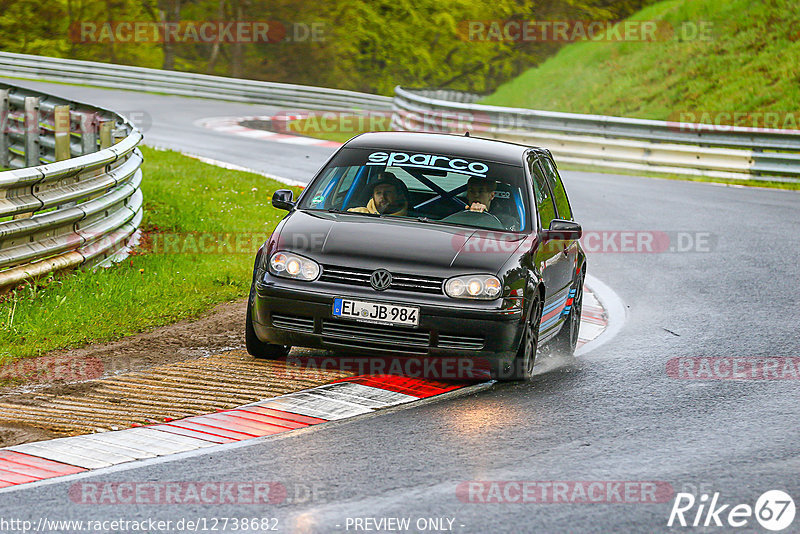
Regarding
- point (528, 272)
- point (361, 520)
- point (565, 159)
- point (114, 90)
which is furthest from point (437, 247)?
point (114, 90)

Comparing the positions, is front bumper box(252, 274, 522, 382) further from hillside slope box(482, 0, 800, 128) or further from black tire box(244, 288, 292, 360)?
hillside slope box(482, 0, 800, 128)

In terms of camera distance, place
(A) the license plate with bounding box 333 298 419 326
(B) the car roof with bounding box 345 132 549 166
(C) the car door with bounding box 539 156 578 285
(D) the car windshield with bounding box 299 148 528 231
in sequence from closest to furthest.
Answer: (A) the license plate with bounding box 333 298 419 326 < (D) the car windshield with bounding box 299 148 528 231 < (B) the car roof with bounding box 345 132 549 166 < (C) the car door with bounding box 539 156 578 285

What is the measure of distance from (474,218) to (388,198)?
26.0 inches

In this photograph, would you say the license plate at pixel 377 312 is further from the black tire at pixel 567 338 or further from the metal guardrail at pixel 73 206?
the metal guardrail at pixel 73 206

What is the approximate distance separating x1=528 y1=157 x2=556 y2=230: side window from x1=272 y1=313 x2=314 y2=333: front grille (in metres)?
2.08

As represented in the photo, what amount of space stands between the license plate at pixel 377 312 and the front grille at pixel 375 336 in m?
0.05

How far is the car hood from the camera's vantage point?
24.5 ft

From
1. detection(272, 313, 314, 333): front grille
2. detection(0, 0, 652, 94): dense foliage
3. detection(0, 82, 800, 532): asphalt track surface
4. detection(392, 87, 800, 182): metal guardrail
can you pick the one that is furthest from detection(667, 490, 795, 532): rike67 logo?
detection(0, 0, 652, 94): dense foliage

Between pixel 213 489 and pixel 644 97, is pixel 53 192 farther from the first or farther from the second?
pixel 644 97

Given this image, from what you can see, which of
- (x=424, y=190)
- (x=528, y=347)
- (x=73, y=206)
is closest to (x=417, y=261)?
(x=528, y=347)

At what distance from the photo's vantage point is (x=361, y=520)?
5.00 meters

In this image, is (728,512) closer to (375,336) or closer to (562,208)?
(375,336)

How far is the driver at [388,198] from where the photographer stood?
846 cm

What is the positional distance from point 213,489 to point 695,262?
9222 mm
